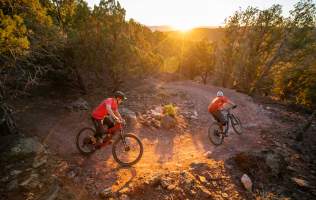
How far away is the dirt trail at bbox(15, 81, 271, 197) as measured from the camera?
236 inches

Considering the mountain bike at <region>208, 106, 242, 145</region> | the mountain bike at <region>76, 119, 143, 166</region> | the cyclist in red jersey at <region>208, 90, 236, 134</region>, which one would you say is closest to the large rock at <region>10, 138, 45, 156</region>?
the mountain bike at <region>76, 119, 143, 166</region>

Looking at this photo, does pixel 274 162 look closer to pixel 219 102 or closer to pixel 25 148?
pixel 219 102

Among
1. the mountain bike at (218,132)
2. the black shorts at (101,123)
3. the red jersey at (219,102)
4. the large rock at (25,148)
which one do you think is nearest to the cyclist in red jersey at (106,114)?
the black shorts at (101,123)

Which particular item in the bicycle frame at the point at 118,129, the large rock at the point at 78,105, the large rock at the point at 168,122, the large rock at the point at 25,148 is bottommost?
the large rock at the point at 168,122

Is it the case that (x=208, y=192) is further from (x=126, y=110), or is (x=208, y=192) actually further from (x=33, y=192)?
(x=126, y=110)

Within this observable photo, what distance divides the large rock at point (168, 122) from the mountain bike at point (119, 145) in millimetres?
4374

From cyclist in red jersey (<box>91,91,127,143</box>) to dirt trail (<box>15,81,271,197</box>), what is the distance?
1.05 metres

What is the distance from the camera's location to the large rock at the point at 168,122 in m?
11.1

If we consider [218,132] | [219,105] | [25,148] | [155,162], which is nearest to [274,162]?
[218,132]

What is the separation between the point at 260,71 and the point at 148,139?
23534 millimetres

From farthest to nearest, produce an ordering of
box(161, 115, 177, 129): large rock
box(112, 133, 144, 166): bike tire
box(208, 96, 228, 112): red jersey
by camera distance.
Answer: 1. box(161, 115, 177, 129): large rock
2. box(208, 96, 228, 112): red jersey
3. box(112, 133, 144, 166): bike tire

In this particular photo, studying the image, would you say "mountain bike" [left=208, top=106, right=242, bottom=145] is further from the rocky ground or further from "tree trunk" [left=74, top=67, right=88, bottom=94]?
"tree trunk" [left=74, top=67, right=88, bottom=94]

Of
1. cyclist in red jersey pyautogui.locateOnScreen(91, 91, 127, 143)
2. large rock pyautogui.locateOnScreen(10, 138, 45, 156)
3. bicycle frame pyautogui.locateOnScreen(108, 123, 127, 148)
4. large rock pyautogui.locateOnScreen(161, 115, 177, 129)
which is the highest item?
cyclist in red jersey pyautogui.locateOnScreen(91, 91, 127, 143)

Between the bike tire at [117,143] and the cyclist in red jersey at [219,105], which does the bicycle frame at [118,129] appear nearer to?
the bike tire at [117,143]
